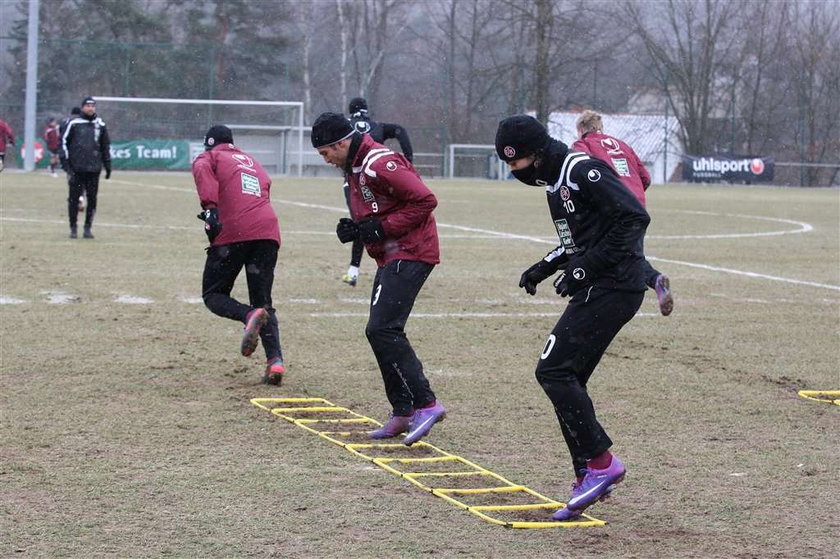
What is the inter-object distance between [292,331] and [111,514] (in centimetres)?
549

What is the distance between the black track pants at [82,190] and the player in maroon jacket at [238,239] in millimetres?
9922

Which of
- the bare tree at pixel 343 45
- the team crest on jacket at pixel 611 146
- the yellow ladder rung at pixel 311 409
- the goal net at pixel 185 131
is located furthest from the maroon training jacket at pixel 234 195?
the bare tree at pixel 343 45

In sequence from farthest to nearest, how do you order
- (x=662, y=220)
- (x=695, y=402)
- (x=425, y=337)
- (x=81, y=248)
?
1. (x=662, y=220)
2. (x=81, y=248)
3. (x=425, y=337)
4. (x=695, y=402)

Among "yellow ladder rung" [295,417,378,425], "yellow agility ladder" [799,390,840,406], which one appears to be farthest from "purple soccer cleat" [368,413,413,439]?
"yellow agility ladder" [799,390,840,406]

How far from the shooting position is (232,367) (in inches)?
364

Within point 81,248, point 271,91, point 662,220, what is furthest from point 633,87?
Answer: point 81,248

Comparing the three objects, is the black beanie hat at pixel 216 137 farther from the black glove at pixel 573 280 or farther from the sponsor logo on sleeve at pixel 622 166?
the black glove at pixel 573 280

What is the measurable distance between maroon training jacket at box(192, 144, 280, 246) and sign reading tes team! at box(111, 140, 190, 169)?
131ft

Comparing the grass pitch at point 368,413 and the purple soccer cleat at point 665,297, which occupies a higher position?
the purple soccer cleat at point 665,297

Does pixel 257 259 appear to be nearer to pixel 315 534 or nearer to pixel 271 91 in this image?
pixel 315 534

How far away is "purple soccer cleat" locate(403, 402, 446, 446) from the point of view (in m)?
6.96

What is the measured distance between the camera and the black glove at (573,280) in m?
5.54

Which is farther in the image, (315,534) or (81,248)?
(81,248)

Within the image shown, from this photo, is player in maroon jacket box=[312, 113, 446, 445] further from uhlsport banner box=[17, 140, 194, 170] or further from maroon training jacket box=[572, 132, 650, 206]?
uhlsport banner box=[17, 140, 194, 170]
